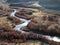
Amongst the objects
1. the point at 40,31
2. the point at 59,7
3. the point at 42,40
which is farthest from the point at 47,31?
the point at 59,7

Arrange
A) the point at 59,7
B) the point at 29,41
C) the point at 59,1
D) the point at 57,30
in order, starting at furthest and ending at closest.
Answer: the point at 59,1 → the point at 59,7 → the point at 57,30 → the point at 29,41

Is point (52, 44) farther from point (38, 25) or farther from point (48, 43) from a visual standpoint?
point (38, 25)

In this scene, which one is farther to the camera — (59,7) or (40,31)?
(59,7)

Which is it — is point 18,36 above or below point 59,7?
above

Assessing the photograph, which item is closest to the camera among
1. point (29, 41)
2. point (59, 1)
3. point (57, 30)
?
point (29, 41)

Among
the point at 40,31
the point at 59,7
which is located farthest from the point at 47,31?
the point at 59,7

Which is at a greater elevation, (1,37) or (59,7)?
(1,37)

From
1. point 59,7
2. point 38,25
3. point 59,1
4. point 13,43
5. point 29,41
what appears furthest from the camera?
point 59,1

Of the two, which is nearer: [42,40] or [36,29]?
[42,40]

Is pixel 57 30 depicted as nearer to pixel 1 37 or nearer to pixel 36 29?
pixel 36 29
